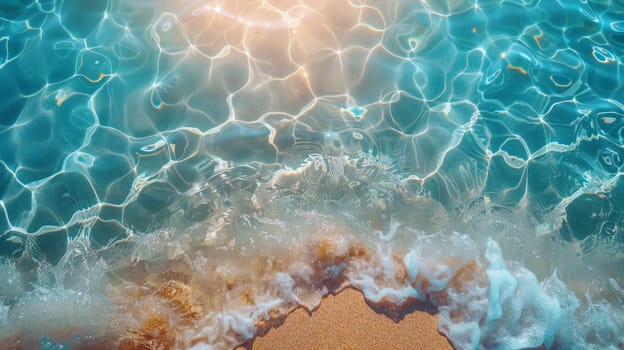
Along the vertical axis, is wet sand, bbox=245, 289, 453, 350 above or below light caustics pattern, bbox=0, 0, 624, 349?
below

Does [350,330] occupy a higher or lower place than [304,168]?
lower

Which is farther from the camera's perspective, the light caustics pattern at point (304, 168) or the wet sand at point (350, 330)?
the light caustics pattern at point (304, 168)

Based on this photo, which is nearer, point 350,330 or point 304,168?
point 350,330

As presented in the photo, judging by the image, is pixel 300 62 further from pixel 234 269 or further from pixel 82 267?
pixel 82 267

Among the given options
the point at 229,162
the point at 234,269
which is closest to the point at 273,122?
the point at 229,162
